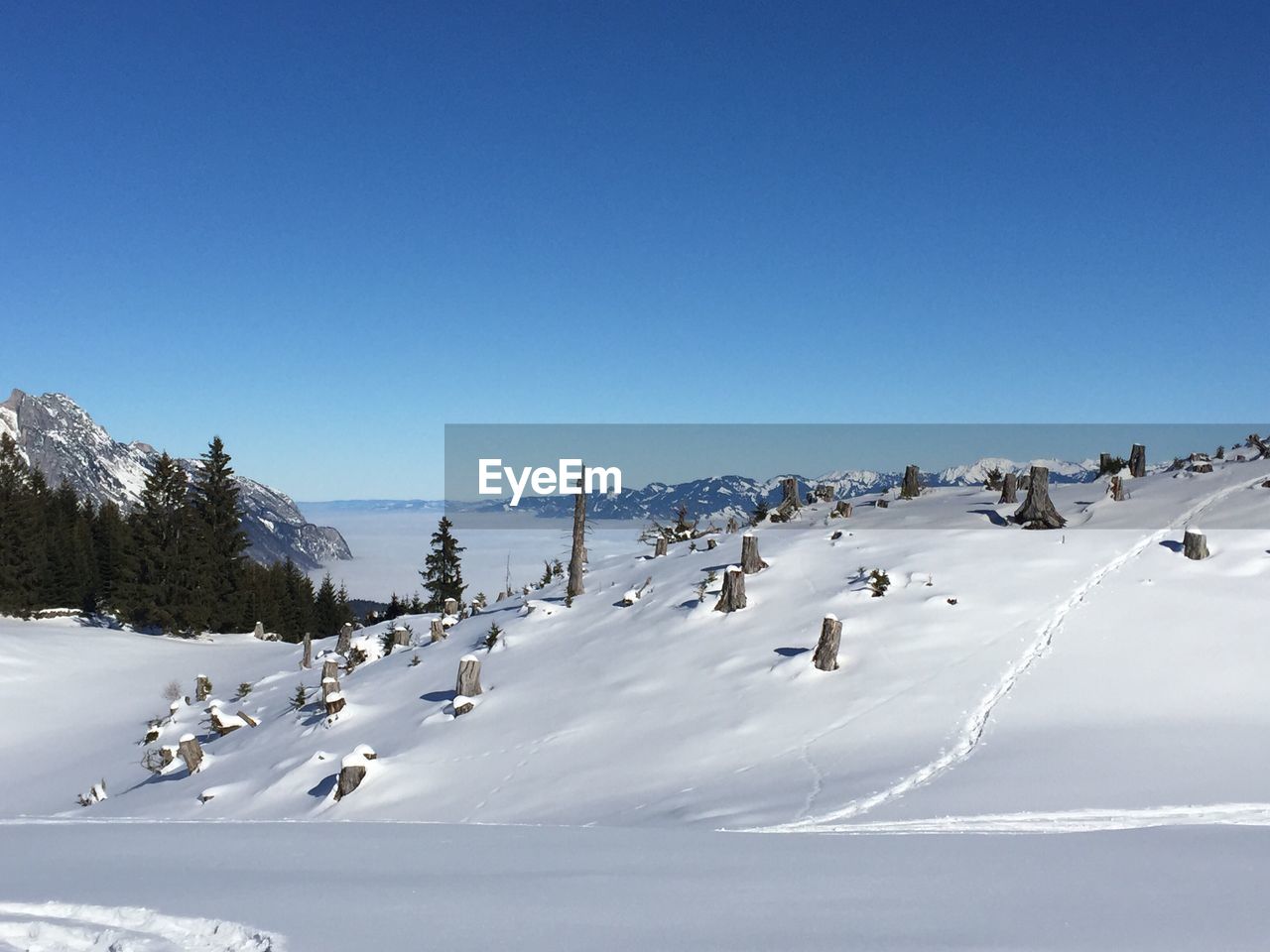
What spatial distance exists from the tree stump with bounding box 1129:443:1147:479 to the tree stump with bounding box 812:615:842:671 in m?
16.6

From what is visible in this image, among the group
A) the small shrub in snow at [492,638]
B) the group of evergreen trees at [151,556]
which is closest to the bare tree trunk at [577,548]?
the small shrub in snow at [492,638]

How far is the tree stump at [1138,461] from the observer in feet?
84.0

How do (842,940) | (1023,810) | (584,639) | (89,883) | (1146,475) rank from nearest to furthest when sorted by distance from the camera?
(842,940) → (89,883) → (1023,810) → (584,639) → (1146,475)

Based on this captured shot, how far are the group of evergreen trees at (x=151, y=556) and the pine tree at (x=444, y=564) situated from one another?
985 centimetres

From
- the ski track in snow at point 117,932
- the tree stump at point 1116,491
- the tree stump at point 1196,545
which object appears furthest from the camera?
the tree stump at point 1116,491

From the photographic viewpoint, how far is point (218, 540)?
146ft

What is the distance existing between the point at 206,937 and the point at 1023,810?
290 inches

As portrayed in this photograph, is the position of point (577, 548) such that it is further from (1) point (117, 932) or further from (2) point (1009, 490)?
(1) point (117, 932)

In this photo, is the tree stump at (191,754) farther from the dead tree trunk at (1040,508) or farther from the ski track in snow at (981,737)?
the dead tree trunk at (1040,508)

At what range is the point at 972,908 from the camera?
3.93 meters

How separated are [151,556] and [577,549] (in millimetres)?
27998

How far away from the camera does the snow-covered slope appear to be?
32.2ft

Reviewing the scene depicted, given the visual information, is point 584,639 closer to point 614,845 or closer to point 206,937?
point 614,845

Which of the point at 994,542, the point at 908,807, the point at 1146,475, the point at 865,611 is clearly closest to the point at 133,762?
the point at 865,611
